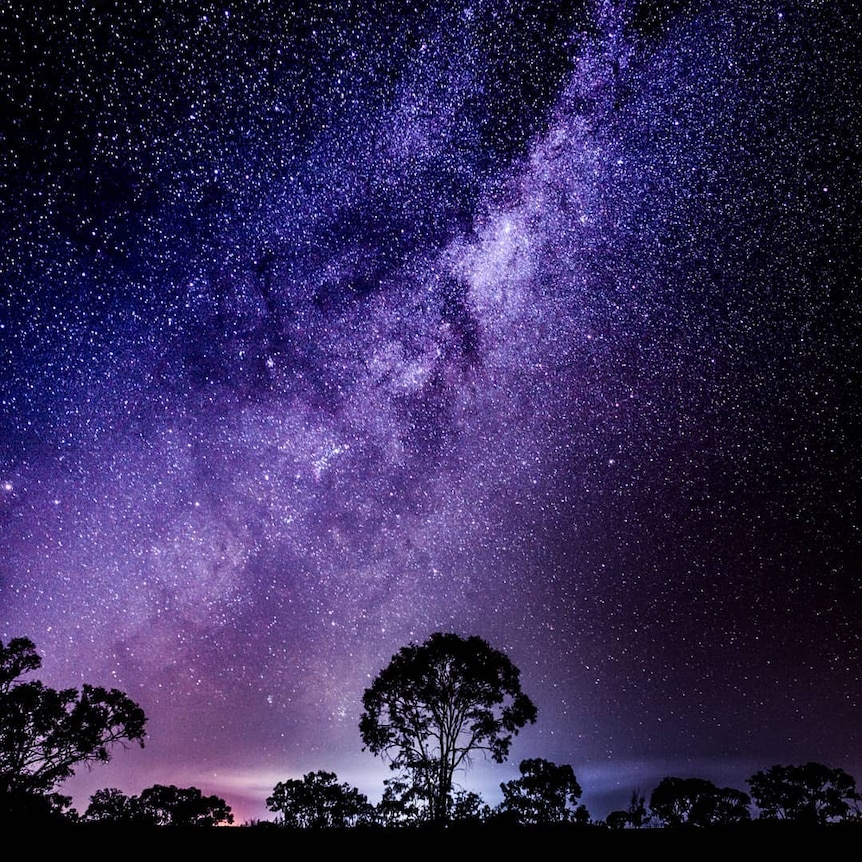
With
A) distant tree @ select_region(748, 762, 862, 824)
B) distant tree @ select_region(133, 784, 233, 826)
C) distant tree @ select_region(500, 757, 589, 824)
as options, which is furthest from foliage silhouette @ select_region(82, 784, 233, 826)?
distant tree @ select_region(748, 762, 862, 824)

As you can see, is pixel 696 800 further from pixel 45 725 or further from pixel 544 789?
pixel 45 725

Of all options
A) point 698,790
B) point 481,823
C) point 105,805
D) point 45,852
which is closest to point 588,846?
point 481,823

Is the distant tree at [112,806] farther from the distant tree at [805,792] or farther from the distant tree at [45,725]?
the distant tree at [805,792]

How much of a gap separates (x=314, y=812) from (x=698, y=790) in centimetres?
2921

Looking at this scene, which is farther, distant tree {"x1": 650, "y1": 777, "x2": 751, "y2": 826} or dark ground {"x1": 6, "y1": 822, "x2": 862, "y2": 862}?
distant tree {"x1": 650, "y1": 777, "x2": 751, "y2": 826}

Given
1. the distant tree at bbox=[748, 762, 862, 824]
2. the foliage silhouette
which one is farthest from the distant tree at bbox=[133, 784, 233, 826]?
the distant tree at bbox=[748, 762, 862, 824]

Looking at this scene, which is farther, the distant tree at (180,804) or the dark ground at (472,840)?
the distant tree at (180,804)

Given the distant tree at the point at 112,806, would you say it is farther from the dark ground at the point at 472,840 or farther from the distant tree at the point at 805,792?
the distant tree at the point at 805,792

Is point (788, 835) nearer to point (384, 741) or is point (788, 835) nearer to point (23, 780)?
point (384, 741)

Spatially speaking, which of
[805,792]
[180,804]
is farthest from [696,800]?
[180,804]

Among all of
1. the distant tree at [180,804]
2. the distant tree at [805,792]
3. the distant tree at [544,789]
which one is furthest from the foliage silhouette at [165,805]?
the distant tree at [805,792]

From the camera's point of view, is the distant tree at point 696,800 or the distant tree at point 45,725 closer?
the distant tree at point 45,725

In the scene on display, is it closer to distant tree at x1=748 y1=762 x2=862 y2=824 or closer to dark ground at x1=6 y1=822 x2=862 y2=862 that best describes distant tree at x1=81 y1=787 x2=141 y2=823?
dark ground at x1=6 y1=822 x2=862 y2=862

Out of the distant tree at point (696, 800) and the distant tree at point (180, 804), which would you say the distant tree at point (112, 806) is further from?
the distant tree at point (696, 800)
